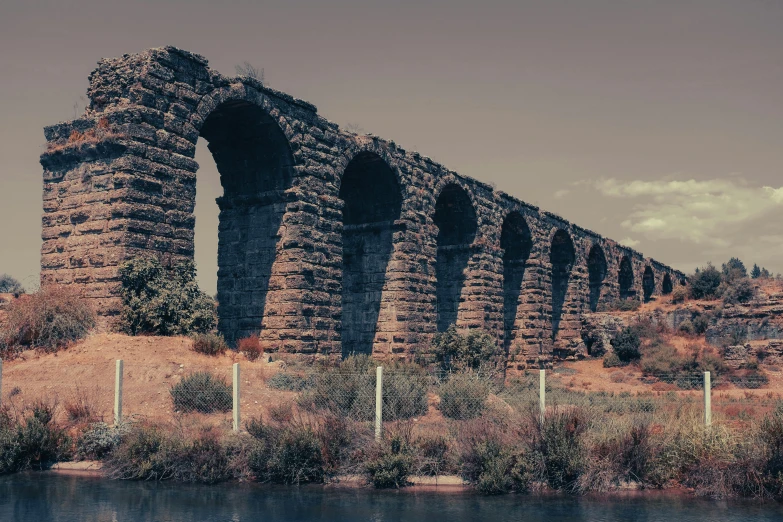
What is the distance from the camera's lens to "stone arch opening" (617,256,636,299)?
5000 centimetres

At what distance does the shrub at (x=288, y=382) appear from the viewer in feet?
47.7

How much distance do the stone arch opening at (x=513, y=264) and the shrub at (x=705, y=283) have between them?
1385 centimetres

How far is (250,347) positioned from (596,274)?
3087 centimetres

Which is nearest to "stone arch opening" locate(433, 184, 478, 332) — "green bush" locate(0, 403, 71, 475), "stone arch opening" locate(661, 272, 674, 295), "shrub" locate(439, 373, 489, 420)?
"shrub" locate(439, 373, 489, 420)

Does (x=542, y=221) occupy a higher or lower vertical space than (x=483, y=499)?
higher

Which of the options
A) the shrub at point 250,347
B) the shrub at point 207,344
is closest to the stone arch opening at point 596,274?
the shrub at point 250,347

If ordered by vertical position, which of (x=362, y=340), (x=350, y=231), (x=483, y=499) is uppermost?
(x=350, y=231)

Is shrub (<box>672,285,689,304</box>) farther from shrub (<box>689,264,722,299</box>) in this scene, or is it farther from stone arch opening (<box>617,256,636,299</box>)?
Answer: stone arch opening (<box>617,256,636,299</box>)

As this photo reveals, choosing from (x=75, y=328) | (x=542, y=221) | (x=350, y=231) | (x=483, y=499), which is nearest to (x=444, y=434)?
(x=483, y=499)

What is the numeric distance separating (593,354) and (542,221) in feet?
25.0

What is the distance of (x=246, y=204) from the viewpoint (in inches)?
777

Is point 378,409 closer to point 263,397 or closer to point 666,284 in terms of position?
point 263,397

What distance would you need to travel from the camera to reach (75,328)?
14.9 m

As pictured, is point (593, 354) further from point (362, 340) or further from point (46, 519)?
point (46, 519)
